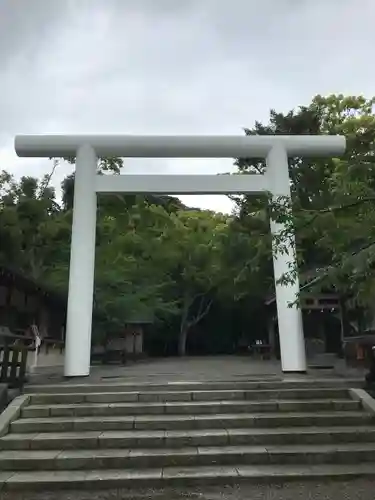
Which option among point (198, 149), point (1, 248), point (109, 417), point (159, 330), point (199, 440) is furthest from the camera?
point (159, 330)

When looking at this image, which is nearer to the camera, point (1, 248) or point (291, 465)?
point (291, 465)

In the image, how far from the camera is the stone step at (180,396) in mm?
6383

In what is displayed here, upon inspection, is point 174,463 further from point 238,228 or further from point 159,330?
point 159,330

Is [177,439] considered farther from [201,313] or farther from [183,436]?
[201,313]

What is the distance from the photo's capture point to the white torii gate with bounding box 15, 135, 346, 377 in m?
8.68

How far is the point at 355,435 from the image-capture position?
17.6ft

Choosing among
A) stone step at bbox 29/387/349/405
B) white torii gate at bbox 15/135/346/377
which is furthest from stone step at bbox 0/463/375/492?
white torii gate at bbox 15/135/346/377

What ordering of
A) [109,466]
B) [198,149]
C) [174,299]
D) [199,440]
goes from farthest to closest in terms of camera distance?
1. [174,299]
2. [198,149]
3. [199,440]
4. [109,466]

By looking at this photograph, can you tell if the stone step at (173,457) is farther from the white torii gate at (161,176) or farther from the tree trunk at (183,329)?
the tree trunk at (183,329)

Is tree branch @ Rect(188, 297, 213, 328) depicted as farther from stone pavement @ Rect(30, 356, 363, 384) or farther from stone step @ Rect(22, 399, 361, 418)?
stone step @ Rect(22, 399, 361, 418)

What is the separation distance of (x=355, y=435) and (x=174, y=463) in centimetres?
226

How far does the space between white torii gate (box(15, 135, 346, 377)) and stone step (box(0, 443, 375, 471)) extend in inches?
142

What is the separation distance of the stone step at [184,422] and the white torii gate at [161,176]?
282 centimetres

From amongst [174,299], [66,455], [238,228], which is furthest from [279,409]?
[174,299]
